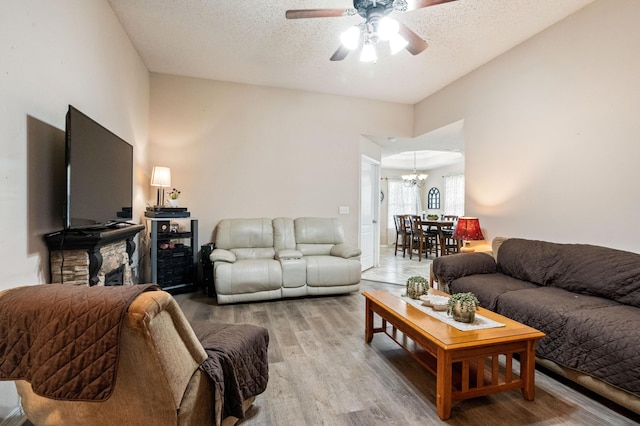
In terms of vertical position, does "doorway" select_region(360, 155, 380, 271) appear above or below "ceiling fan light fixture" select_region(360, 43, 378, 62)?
below

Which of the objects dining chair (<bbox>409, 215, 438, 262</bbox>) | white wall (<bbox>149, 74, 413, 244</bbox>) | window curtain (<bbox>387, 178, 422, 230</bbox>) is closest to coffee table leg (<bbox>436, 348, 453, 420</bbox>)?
white wall (<bbox>149, 74, 413, 244</bbox>)

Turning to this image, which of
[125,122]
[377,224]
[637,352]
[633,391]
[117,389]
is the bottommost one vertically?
[633,391]

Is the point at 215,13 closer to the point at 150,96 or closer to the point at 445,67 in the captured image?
the point at 150,96

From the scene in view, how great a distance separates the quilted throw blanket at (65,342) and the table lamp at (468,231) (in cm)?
362

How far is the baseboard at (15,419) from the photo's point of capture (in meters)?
1.51

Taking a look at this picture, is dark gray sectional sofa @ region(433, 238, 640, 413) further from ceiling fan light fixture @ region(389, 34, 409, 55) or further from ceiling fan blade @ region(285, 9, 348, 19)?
ceiling fan blade @ region(285, 9, 348, 19)

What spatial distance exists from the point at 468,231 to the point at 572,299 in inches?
59.6

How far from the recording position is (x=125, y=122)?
3248 millimetres

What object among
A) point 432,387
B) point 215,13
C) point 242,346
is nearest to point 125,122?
point 215,13

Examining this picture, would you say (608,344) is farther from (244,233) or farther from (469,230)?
(244,233)

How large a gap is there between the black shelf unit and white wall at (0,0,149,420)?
1651 millimetres

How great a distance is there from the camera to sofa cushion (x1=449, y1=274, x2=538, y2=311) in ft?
8.59

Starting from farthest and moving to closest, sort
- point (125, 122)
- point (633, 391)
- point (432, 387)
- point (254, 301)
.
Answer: point (254, 301) < point (125, 122) < point (432, 387) < point (633, 391)

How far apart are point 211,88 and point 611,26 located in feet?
14.4
